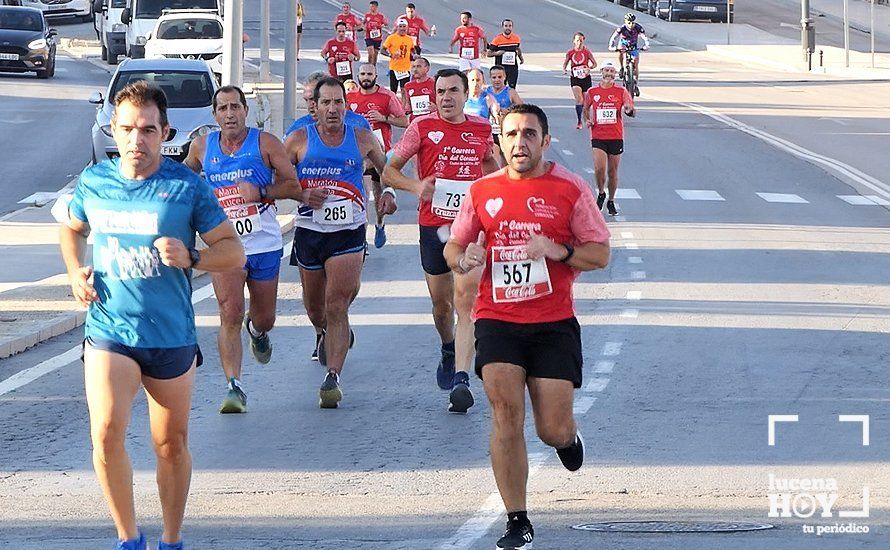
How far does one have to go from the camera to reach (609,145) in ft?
74.8

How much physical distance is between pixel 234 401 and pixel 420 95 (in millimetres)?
12500

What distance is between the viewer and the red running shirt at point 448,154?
11.6 meters

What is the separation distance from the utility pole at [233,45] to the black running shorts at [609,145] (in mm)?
5148

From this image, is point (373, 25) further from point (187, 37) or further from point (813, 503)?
point (813, 503)

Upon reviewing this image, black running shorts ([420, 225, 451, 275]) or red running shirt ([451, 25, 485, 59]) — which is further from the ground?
red running shirt ([451, 25, 485, 59])

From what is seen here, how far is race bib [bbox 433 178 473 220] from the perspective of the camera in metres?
11.6

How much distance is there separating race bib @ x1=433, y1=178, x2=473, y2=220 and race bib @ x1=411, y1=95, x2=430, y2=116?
1113cm

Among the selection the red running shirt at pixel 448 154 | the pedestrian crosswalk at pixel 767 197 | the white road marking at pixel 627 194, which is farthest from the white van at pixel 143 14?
the red running shirt at pixel 448 154

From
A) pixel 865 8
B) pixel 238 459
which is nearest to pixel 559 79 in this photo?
pixel 865 8

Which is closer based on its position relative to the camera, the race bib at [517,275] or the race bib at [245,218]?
the race bib at [517,275]

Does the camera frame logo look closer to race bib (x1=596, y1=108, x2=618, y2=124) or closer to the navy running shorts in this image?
the navy running shorts

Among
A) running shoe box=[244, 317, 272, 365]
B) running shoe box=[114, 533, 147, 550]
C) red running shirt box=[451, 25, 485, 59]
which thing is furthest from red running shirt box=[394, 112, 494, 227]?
red running shirt box=[451, 25, 485, 59]

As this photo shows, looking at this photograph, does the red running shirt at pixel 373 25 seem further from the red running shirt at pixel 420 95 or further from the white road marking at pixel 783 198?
the red running shirt at pixel 420 95

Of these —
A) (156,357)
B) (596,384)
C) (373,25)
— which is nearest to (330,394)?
(596,384)
